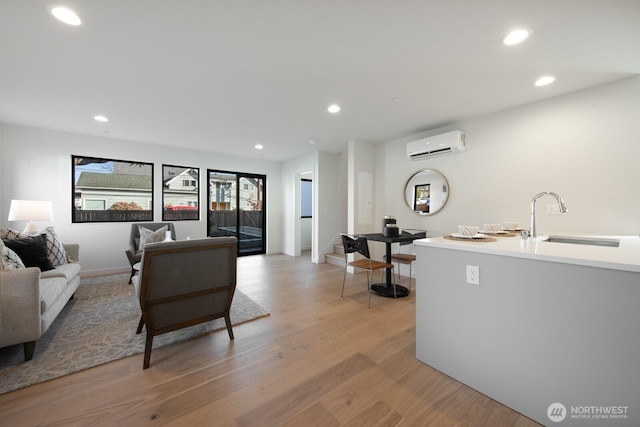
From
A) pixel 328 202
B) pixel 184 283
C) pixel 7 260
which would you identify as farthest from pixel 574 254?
pixel 328 202

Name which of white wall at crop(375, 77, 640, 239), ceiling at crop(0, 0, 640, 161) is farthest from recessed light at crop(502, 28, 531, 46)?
white wall at crop(375, 77, 640, 239)

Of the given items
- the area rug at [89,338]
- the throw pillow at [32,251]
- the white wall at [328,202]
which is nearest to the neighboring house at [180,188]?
the area rug at [89,338]

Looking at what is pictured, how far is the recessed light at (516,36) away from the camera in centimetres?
171

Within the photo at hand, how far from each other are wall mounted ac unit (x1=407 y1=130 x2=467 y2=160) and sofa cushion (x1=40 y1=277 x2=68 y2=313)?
455 cm

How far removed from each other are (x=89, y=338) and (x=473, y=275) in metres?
3.19

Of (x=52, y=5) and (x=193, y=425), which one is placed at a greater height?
(x=52, y=5)

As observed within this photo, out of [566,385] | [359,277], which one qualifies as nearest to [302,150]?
[359,277]

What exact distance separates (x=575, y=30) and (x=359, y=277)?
366 centimetres

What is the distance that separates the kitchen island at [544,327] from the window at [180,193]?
5022 mm

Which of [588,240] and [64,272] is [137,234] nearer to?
[64,272]

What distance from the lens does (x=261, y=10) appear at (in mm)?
1544

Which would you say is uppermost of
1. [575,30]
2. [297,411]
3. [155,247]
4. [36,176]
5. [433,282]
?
[575,30]

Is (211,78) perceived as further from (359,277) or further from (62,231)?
(62,231)

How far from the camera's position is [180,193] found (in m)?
5.11
